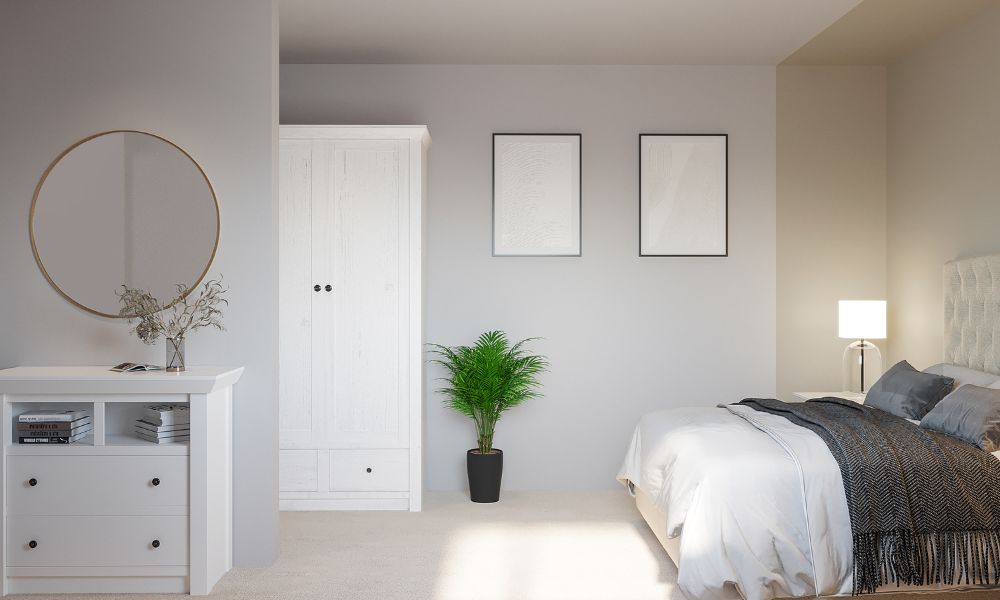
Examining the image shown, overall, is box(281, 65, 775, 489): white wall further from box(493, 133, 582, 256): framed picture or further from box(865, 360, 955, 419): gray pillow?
box(865, 360, 955, 419): gray pillow

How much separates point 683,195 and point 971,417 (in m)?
2.30


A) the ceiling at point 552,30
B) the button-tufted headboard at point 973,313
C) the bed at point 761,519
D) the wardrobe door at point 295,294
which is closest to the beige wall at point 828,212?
the ceiling at point 552,30

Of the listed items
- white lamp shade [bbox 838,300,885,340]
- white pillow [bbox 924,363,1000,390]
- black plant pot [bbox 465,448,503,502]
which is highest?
white lamp shade [bbox 838,300,885,340]

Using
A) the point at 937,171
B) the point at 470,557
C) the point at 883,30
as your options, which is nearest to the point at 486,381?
the point at 470,557

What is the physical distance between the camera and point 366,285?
14.6 ft

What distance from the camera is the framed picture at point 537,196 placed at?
4.98 meters

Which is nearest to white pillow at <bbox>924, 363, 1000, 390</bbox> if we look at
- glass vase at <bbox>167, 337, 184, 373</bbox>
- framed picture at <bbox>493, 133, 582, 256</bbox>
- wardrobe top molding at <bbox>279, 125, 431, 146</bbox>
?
framed picture at <bbox>493, 133, 582, 256</bbox>

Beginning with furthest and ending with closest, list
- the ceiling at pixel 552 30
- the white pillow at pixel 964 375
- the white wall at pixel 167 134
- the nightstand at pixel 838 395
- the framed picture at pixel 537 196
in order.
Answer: the framed picture at pixel 537 196 → the nightstand at pixel 838 395 → the ceiling at pixel 552 30 → the white pillow at pixel 964 375 → the white wall at pixel 167 134

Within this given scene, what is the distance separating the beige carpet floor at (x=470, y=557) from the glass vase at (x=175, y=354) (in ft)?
3.03

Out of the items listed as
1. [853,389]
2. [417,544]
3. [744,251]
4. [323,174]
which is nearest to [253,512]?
[417,544]

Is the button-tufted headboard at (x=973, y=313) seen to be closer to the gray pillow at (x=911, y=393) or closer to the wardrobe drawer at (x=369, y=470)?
the gray pillow at (x=911, y=393)

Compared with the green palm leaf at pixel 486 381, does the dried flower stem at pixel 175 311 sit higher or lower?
higher

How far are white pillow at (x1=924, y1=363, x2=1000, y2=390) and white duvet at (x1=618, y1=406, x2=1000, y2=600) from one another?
4.01 feet

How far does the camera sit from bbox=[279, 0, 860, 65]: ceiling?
13.2 feet
